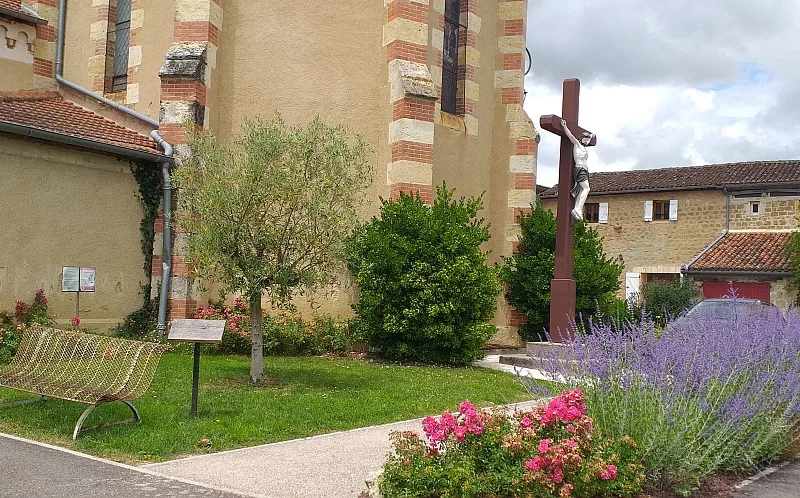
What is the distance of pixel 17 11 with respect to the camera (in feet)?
45.2

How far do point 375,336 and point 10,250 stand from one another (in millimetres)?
5975

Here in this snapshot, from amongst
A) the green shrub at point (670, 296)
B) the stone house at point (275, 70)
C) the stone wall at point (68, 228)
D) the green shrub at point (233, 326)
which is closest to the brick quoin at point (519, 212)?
the stone house at point (275, 70)

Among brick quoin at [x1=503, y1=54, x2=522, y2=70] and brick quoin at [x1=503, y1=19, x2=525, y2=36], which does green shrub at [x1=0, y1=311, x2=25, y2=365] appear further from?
brick quoin at [x1=503, y1=19, x2=525, y2=36]

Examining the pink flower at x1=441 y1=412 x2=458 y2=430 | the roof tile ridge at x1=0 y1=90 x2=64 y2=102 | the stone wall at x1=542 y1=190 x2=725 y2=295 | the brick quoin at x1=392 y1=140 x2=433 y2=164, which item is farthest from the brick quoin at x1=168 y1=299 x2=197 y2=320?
the stone wall at x1=542 y1=190 x2=725 y2=295

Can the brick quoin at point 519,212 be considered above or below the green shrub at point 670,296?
above

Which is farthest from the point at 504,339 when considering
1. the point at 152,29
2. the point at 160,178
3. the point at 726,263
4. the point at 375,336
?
the point at 726,263

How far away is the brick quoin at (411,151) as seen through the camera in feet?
44.8

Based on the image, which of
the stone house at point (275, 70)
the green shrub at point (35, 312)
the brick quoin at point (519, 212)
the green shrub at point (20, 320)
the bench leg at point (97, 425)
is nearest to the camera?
the bench leg at point (97, 425)

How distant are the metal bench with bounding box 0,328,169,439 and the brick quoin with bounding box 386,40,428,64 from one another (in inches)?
334

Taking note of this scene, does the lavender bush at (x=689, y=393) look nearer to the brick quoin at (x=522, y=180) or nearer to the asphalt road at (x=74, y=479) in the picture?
the asphalt road at (x=74, y=479)

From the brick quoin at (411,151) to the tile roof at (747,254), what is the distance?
617 inches

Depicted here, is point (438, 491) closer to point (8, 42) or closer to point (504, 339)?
point (504, 339)

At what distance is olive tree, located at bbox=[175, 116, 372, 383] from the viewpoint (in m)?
8.77

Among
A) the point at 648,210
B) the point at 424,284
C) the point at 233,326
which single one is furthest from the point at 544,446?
the point at 648,210
